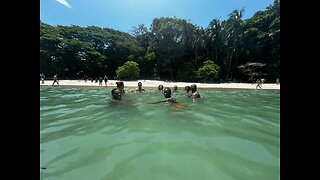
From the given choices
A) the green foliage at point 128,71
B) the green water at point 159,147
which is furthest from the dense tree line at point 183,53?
the green water at point 159,147

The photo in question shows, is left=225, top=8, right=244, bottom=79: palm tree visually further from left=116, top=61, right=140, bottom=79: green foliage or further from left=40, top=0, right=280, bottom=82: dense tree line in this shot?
left=116, top=61, right=140, bottom=79: green foliage

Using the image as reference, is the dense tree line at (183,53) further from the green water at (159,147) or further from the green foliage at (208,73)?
the green water at (159,147)

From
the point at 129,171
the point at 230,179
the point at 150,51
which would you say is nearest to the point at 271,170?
the point at 230,179

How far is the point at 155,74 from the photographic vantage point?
4797 centimetres

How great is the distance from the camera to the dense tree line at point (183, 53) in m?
44.1

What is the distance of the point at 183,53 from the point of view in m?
46.2

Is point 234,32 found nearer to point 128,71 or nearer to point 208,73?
point 208,73

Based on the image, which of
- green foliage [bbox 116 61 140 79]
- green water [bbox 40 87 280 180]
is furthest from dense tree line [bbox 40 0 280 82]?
green water [bbox 40 87 280 180]

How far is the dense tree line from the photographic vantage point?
44094 mm
